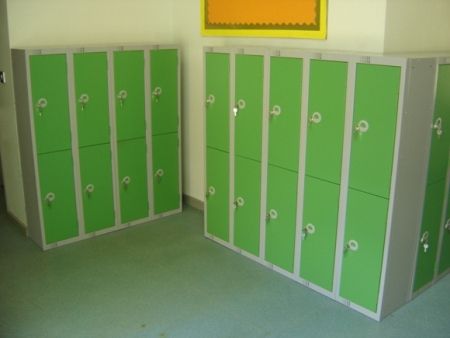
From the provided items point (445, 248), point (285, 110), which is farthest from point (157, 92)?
point (445, 248)

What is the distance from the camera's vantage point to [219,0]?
11.8 ft

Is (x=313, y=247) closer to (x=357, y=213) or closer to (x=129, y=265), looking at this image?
(x=357, y=213)

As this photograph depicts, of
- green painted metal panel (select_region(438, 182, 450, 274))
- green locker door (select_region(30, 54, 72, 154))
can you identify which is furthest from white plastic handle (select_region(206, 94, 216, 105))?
green painted metal panel (select_region(438, 182, 450, 274))

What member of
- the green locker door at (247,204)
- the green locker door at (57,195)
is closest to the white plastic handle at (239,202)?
the green locker door at (247,204)

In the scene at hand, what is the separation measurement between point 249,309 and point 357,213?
82cm

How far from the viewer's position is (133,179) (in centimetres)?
389

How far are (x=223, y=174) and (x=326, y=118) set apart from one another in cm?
101

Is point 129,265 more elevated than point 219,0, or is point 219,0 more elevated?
point 219,0

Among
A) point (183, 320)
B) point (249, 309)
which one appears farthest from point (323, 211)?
point (183, 320)

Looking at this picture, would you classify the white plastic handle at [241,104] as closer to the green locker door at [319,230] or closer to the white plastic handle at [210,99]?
the white plastic handle at [210,99]

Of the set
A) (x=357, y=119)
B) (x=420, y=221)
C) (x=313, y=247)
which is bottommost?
(x=313, y=247)

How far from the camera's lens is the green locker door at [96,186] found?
3635 mm

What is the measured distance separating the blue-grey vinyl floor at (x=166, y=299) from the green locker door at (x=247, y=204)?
147mm

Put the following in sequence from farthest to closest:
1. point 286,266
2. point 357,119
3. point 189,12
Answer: point 189,12 → point 286,266 → point 357,119
